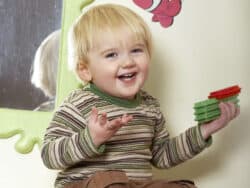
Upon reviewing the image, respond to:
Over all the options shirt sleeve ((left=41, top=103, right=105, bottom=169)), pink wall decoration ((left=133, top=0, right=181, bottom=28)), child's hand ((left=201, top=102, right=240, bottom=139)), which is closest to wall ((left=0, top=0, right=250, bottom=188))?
pink wall decoration ((left=133, top=0, right=181, bottom=28))

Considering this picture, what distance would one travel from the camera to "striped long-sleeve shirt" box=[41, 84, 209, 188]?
69cm

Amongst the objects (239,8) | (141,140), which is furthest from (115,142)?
(239,8)

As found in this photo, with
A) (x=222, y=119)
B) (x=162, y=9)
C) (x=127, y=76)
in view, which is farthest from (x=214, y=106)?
(x=162, y=9)

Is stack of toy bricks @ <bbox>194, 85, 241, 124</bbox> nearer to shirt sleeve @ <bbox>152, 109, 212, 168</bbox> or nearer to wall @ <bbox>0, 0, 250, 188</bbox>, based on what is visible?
shirt sleeve @ <bbox>152, 109, 212, 168</bbox>

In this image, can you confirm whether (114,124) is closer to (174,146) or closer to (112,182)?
(112,182)

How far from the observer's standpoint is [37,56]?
894 millimetres

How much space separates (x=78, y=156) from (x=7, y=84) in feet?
0.88

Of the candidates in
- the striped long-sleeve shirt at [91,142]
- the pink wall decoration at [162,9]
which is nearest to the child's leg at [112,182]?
the striped long-sleeve shirt at [91,142]

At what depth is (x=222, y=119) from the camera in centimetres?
81

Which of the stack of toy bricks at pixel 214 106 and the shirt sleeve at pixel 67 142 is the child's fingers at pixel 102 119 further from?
the stack of toy bricks at pixel 214 106

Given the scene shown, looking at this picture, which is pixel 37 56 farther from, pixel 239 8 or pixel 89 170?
pixel 239 8

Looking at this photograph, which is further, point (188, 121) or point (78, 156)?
point (188, 121)

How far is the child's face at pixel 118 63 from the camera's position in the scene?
2.39 feet

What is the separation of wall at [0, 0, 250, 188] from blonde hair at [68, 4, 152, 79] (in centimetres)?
19
